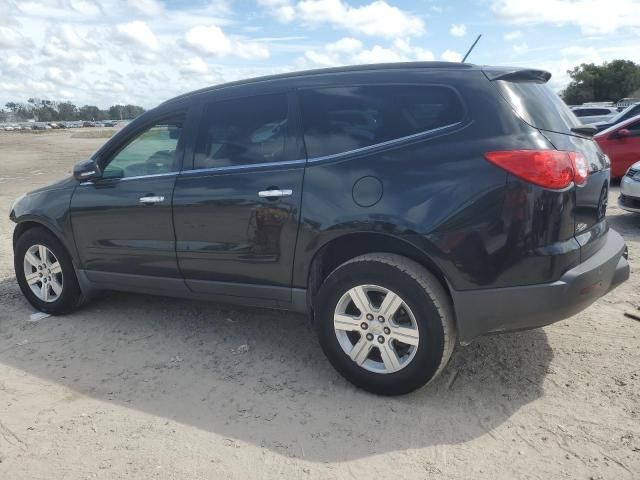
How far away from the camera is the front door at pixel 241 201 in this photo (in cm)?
345

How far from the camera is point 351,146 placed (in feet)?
10.8

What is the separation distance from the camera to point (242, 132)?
3750mm

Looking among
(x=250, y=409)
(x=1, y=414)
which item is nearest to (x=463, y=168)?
(x=250, y=409)

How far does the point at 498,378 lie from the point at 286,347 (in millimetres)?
1466

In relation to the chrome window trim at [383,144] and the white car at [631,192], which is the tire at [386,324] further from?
the white car at [631,192]

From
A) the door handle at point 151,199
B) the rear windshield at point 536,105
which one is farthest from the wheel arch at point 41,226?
the rear windshield at point 536,105

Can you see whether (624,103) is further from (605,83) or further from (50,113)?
(50,113)

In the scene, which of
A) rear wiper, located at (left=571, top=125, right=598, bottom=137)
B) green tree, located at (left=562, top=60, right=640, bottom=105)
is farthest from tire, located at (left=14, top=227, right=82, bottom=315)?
green tree, located at (left=562, top=60, right=640, bottom=105)

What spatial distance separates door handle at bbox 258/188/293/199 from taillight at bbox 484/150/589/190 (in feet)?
3.89

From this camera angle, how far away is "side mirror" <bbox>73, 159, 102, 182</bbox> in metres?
4.32

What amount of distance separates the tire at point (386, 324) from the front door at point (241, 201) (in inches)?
16.7

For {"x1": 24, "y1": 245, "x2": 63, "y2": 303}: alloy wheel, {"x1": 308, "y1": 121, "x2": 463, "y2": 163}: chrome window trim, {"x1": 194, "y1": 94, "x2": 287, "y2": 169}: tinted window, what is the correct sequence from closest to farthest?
{"x1": 308, "y1": 121, "x2": 463, "y2": 163}: chrome window trim, {"x1": 194, "y1": 94, "x2": 287, "y2": 169}: tinted window, {"x1": 24, "y1": 245, "x2": 63, "y2": 303}: alloy wheel

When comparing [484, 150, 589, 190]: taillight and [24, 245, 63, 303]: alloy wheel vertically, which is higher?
[484, 150, 589, 190]: taillight

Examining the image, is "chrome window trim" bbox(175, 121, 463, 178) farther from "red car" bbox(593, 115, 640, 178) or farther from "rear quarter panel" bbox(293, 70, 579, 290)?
"red car" bbox(593, 115, 640, 178)
